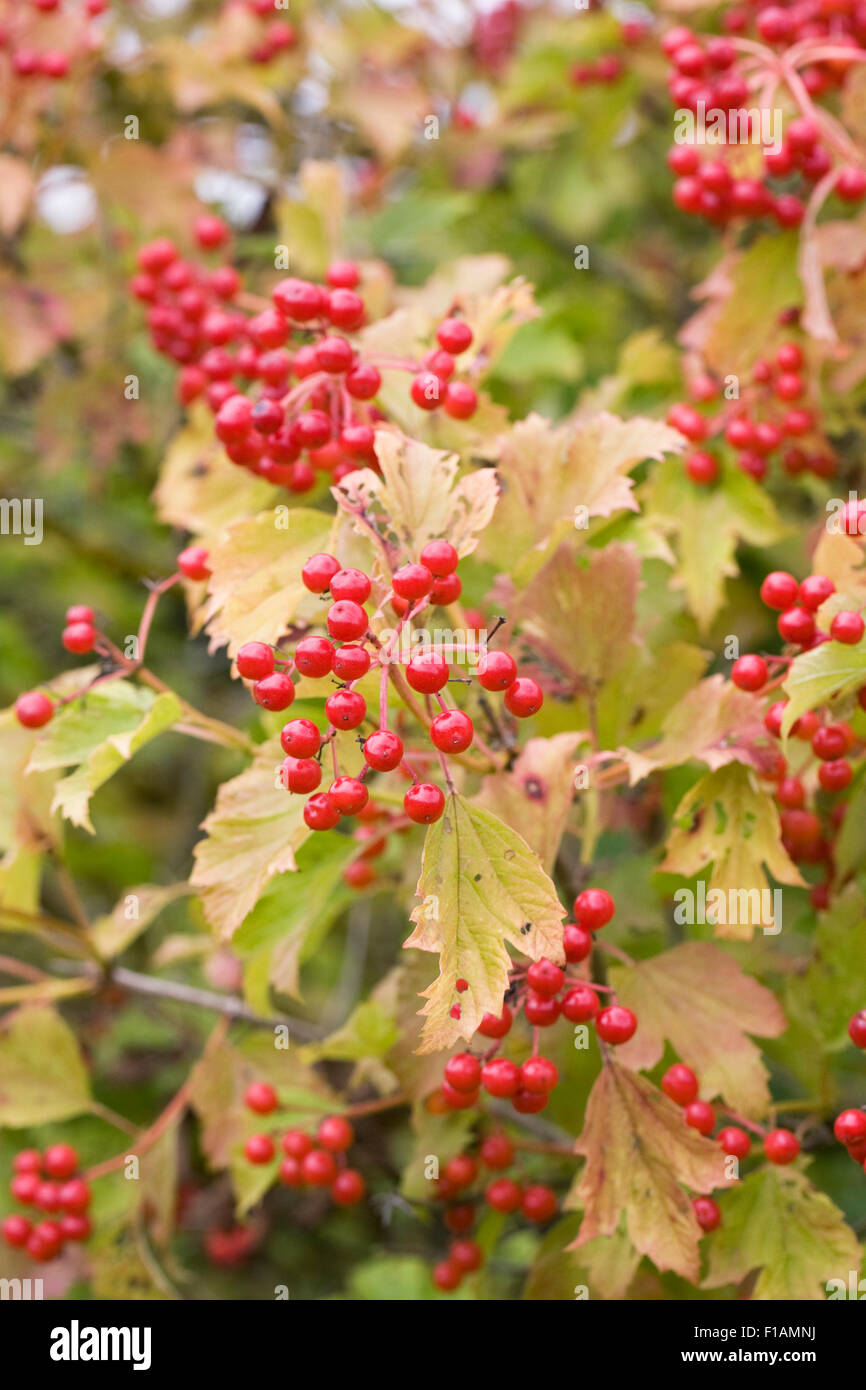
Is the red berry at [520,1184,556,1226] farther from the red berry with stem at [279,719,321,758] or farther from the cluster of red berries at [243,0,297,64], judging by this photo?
the cluster of red berries at [243,0,297,64]

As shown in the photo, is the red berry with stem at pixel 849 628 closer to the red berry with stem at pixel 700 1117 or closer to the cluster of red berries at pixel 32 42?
the red berry with stem at pixel 700 1117

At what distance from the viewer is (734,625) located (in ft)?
7.88

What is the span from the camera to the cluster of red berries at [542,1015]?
4.45 feet

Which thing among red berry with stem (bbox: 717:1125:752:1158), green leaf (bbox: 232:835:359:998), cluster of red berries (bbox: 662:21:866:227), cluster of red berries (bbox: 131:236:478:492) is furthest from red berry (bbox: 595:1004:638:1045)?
cluster of red berries (bbox: 662:21:866:227)

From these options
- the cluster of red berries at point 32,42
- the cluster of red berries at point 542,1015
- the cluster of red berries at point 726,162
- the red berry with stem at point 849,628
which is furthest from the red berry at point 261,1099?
the cluster of red berries at point 32,42

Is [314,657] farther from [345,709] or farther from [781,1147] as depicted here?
[781,1147]

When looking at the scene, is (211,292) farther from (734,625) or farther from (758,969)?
(758,969)

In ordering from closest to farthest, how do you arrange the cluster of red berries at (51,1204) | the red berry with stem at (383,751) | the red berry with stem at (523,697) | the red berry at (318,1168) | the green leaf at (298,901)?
1. the red berry with stem at (383,751)
2. the red berry with stem at (523,697)
3. the green leaf at (298,901)
4. the red berry at (318,1168)
5. the cluster of red berries at (51,1204)

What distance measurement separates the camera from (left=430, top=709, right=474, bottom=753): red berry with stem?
1180 mm

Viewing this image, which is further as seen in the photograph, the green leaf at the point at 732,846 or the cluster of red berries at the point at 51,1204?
the cluster of red berries at the point at 51,1204

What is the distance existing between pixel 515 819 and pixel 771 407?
92 cm

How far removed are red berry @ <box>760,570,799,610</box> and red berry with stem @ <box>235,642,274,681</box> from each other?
608 mm

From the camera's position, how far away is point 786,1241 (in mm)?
1448
